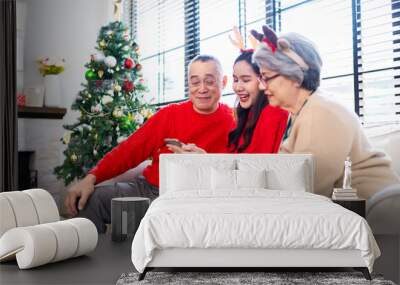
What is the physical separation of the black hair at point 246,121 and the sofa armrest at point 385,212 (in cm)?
151

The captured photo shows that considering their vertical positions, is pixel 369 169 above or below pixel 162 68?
below

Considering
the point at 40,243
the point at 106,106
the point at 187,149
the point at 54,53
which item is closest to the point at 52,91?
the point at 54,53

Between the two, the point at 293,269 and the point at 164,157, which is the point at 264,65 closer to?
the point at 164,157

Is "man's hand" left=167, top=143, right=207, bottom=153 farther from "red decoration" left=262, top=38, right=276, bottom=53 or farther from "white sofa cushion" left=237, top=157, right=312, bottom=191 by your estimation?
"red decoration" left=262, top=38, right=276, bottom=53

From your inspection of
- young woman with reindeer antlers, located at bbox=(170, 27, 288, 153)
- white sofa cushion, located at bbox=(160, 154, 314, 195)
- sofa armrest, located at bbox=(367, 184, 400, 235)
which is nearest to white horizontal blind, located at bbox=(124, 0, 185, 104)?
young woman with reindeer antlers, located at bbox=(170, 27, 288, 153)

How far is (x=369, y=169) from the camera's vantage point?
5820mm

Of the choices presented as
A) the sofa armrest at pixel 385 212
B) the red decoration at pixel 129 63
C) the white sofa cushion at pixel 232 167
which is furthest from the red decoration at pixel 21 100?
the sofa armrest at pixel 385 212

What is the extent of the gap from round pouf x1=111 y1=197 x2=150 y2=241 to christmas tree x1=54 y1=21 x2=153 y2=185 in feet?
4.13

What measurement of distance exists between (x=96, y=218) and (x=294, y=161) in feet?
7.80

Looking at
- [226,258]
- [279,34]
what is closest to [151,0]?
[279,34]

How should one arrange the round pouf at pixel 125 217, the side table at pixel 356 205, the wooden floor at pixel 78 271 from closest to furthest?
the wooden floor at pixel 78 271 → the side table at pixel 356 205 → the round pouf at pixel 125 217

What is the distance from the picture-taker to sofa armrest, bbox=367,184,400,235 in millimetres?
5637

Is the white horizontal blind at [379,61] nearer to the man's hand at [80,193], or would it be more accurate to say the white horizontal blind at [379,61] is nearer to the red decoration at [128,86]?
the red decoration at [128,86]

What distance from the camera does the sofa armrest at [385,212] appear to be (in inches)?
222
